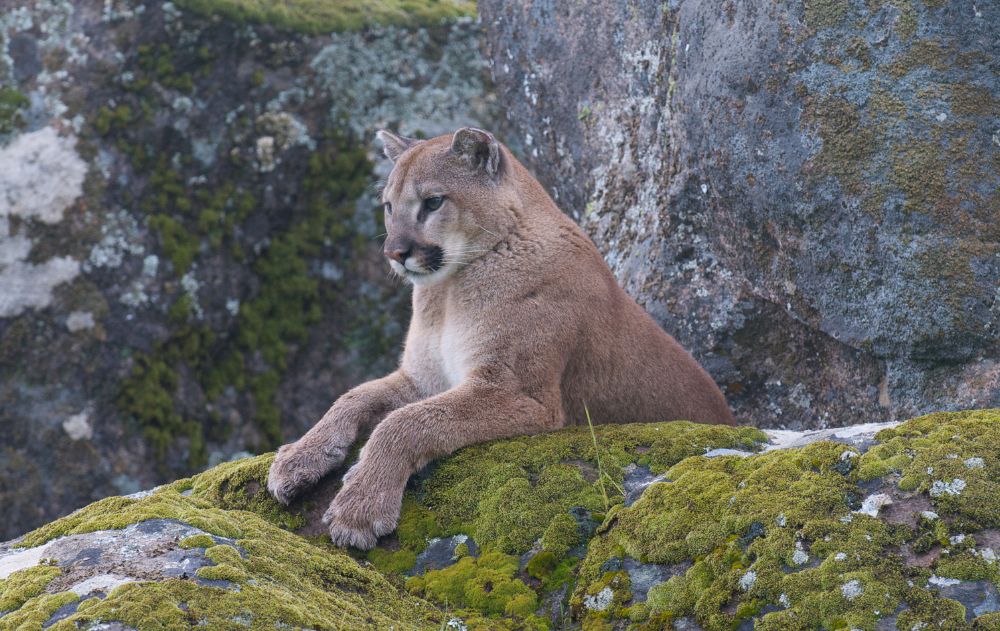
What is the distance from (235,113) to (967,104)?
7437 millimetres

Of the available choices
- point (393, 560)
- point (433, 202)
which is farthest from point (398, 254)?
point (393, 560)

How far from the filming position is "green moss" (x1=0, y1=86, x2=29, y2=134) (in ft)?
35.5

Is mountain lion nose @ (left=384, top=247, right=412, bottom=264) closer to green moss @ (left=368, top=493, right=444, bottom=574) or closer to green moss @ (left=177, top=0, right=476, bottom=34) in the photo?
green moss @ (left=368, top=493, right=444, bottom=574)

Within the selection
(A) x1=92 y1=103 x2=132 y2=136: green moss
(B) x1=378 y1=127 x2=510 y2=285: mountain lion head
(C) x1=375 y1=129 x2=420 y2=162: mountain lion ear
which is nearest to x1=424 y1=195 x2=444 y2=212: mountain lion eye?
(B) x1=378 y1=127 x2=510 y2=285: mountain lion head

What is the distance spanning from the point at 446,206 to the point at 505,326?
1086 millimetres

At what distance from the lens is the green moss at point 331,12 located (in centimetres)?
1151

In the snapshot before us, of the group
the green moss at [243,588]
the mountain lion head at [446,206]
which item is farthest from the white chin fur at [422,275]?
the green moss at [243,588]

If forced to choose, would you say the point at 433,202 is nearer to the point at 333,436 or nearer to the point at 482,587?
the point at 333,436

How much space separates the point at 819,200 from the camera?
742 centimetres

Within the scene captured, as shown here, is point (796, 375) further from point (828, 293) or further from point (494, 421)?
point (494, 421)

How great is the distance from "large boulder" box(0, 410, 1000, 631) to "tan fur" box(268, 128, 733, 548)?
0.86m

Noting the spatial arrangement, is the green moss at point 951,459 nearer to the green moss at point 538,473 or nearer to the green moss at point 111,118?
the green moss at point 538,473

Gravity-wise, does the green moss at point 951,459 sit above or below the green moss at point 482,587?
above

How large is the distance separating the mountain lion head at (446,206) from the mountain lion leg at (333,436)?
84 centimetres
